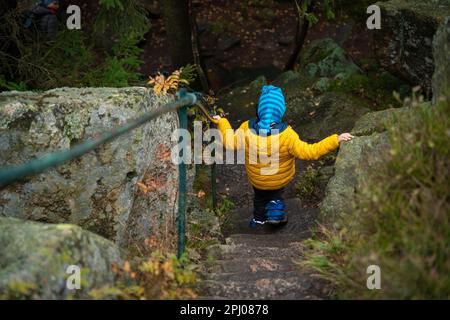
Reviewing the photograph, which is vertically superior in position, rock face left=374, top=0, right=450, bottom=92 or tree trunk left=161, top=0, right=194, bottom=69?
tree trunk left=161, top=0, right=194, bottom=69

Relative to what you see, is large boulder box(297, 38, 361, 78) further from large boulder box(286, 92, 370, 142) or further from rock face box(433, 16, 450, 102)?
rock face box(433, 16, 450, 102)

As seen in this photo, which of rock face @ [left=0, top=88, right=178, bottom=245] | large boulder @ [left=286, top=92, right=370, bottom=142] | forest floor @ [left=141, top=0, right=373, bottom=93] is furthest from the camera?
forest floor @ [left=141, top=0, right=373, bottom=93]

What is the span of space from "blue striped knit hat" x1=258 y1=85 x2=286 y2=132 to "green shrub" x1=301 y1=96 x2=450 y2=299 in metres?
2.79

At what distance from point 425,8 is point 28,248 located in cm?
765

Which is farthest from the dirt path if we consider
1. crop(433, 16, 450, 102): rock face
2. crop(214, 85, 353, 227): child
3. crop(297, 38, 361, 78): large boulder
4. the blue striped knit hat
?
crop(297, 38, 361, 78): large boulder

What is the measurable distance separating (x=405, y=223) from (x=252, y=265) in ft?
5.34

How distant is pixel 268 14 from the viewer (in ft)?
56.9

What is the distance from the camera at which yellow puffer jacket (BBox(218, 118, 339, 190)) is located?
607 cm

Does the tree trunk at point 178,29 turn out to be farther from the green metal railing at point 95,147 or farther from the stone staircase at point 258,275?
the green metal railing at point 95,147

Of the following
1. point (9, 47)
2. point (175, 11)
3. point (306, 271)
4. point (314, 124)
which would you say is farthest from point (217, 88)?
point (306, 271)

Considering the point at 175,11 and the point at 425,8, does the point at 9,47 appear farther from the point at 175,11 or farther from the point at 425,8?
the point at 425,8

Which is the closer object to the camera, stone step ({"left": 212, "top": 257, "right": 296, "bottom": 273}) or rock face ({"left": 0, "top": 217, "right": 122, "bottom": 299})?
rock face ({"left": 0, "top": 217, "right": 122, "bottom": 299})

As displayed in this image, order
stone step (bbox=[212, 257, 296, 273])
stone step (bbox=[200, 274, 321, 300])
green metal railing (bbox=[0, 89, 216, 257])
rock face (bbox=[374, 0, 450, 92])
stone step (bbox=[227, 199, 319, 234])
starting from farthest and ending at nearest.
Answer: rock face (bbox=[374, 0, 450, 92])
stone step (bbox=[227, 199, 319, 234])
stone step (bbox=[212, 257, 296, 273])
stone step (bbox=[200, 274, 321, 300])
green metal railing (bbox=[0, 89, 216, 257])
